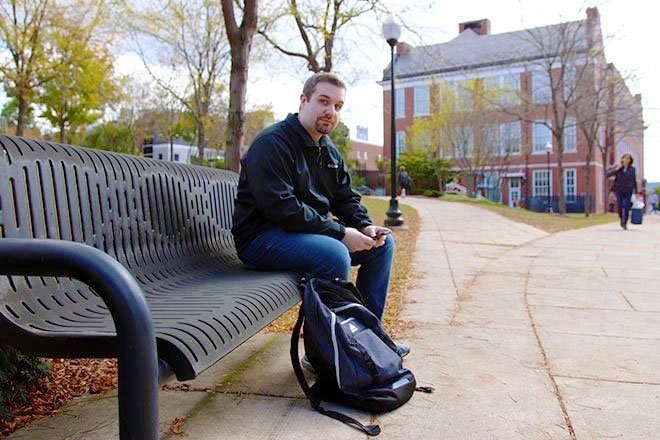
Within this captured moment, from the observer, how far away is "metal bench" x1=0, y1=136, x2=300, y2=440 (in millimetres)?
1360

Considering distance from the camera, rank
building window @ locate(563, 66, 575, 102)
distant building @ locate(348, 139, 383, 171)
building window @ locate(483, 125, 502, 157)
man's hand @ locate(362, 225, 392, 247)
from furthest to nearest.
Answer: distant building @ locate(348, 139, 383, 171) → building window @ locate(483, 125, 502, 157) → building window @ locate(563, 66, 575, 102) → man's hand @ locate(362, 225, 392, 247)

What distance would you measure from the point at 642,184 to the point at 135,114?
48.1 m

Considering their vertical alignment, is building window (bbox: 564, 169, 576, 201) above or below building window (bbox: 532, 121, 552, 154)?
below

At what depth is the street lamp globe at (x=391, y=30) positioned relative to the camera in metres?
11.9

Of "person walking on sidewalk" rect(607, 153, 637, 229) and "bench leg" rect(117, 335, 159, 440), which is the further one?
"person walking on sidewalk" rect(607, 153, 637, 229)

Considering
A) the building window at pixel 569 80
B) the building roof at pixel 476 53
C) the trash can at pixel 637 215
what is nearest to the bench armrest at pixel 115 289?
the trash can at pixel 637 215

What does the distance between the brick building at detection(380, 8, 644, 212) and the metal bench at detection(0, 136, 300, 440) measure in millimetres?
23163

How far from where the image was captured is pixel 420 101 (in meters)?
46.4

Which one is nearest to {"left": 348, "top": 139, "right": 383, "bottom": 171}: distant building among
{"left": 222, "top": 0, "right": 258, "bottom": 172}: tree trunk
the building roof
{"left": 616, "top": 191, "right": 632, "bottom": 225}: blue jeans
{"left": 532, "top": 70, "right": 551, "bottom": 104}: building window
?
the building roof

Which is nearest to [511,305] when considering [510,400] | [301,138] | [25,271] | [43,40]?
[510,400]

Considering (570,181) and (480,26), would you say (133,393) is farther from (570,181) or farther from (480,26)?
(480,26)

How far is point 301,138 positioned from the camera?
3.08m

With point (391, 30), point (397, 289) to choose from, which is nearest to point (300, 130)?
point (397, 289)

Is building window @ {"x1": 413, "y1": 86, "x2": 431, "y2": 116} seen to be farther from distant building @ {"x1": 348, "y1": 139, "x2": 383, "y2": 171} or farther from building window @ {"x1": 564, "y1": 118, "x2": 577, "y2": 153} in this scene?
distant building @ {"x1": 348, "y1": 139, "x2": 383, "y2": 171}
